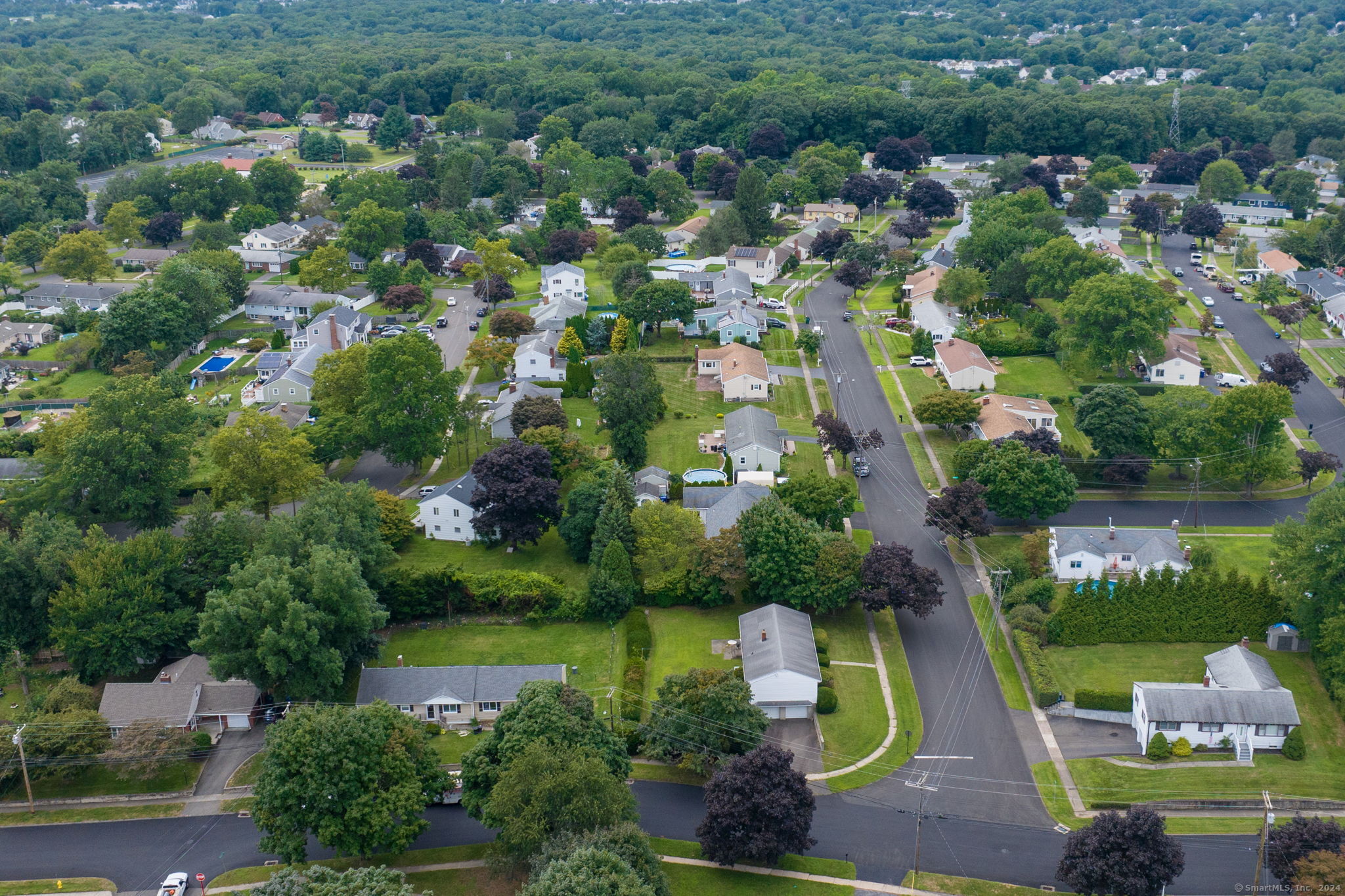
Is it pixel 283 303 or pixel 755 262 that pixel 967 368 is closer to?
pixel 755 262

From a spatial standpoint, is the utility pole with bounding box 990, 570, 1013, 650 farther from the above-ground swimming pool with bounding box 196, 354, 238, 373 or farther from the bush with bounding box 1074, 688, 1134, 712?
the above-ground swimming pool with bounding box 196, 354, 238, 373

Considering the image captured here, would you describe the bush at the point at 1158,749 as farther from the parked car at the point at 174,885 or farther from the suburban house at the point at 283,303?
the suburban house at the point at 283,303

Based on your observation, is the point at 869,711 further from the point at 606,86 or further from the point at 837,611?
the point at 606,86

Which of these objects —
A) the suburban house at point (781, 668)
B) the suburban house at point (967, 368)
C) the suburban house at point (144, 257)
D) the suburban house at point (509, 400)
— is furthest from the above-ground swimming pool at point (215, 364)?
the suburban house at point (967, 368)

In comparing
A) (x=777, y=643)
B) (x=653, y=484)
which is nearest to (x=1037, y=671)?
(x=777, y=643)

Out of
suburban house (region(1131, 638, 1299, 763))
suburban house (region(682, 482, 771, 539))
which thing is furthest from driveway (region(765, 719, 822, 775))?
suburban house (region(1131, 638, 1299, 763))
